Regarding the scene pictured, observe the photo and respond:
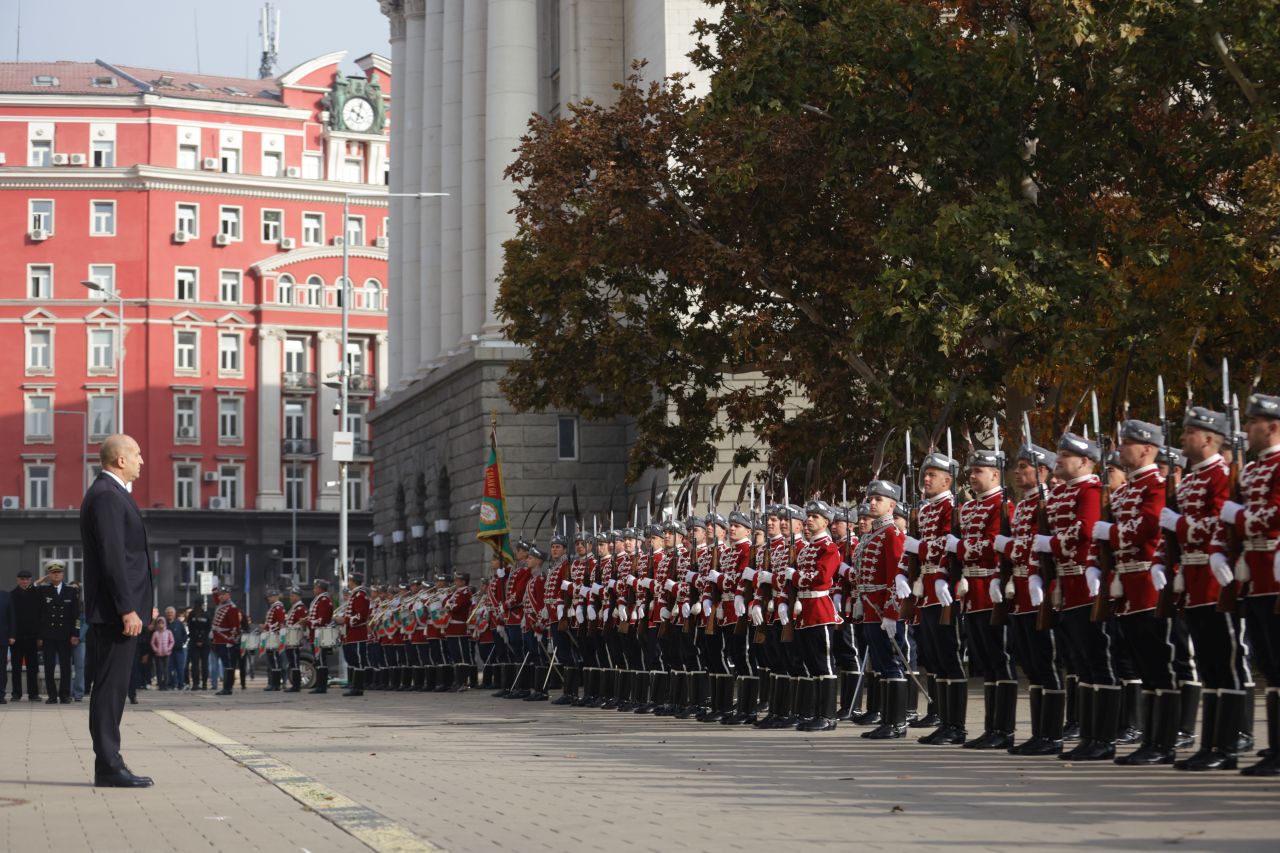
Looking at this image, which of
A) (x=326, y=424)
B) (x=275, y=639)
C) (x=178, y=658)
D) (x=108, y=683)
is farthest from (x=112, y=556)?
(x=326, y=424)

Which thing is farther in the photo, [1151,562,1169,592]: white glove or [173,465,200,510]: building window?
[173,465,200,510]: building window

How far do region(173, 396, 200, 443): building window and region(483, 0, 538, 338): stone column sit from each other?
37794mm

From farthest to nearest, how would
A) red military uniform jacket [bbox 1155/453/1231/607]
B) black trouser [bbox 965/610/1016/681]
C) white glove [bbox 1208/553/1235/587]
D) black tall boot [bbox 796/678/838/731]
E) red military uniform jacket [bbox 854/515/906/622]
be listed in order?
black tall boot [bbox 796/678/838/731]
red military uniform jacket [bbox 854/515/906/622]
black trouser [bbox 965/610/1016/681]
red military uniform jacket [bbox 1155/453/1231/607]
white glove [bbox 1208/553/1235/587]

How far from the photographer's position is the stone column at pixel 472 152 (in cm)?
5181

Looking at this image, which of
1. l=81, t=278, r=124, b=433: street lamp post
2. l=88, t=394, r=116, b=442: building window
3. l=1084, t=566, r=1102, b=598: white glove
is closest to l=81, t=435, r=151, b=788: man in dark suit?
l=1084, t=566, r=1102, b=598: white glove

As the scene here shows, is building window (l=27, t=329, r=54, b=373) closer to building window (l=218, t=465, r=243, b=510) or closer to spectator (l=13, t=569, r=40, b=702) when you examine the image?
building window (l=218, t=465, r=243, b=510)

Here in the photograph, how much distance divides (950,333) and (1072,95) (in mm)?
3650

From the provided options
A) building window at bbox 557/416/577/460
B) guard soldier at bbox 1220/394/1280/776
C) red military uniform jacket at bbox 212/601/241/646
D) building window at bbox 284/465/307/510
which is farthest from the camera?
building window at bbox 284/465/307/510

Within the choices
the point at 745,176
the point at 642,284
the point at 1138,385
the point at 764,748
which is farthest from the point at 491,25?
the point at 764,748

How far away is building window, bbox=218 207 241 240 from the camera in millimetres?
86562

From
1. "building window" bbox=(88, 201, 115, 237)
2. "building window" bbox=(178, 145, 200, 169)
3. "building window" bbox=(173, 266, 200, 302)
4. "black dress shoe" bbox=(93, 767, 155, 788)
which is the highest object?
"building window" bbox=(178, 145, 200, 169)

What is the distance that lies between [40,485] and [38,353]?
5521 mm

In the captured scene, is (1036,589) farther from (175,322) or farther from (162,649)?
(175,322)

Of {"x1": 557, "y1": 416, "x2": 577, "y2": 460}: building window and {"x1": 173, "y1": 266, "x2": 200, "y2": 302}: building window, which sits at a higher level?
{"x1": 173, "y1": 266, "x2": 200, "y2": 302}: building window
